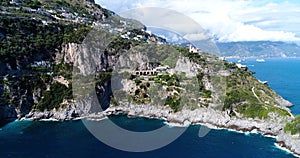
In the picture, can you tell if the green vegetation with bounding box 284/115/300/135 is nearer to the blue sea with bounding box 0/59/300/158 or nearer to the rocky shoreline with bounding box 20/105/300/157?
the rocky shoreline with bounding box 20/105/300/157

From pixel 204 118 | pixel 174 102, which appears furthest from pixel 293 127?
pixel 174 102

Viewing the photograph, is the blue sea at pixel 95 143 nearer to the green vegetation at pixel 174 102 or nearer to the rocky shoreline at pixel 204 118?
the rocky shoreline at pixel 204 118

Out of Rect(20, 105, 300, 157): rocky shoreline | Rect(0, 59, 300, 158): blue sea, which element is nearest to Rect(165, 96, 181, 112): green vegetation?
Rect(20, 105, 300, 157): rocky shoreline

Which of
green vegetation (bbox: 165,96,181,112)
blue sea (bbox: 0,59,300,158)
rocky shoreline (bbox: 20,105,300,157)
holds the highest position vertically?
green vegetation (bbox: 165,96,181,112)

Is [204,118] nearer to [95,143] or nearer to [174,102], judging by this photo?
[174,102]

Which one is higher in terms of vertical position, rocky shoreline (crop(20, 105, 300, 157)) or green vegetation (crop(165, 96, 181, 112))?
green vegetation (crop(165, 96, 181, 112))

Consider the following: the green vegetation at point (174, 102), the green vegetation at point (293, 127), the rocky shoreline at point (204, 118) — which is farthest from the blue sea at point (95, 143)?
the green vegetation at point (174, 102)
